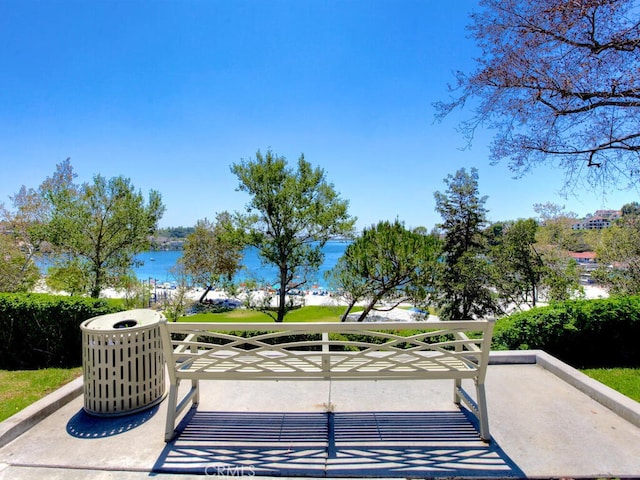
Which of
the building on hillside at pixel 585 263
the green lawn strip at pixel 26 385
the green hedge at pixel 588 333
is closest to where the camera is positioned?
the green lawn strip at pixel 26 385

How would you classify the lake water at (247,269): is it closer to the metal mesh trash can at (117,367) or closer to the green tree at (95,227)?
the green tree at (95,227)

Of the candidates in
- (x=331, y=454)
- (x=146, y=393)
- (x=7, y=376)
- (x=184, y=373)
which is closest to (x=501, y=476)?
(x=331, y=454)

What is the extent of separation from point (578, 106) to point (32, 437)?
278 inches

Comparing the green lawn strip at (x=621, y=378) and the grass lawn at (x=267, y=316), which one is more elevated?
the green lawn strip at (x=621, y=378)

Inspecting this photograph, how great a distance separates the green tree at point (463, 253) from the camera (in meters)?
18.5

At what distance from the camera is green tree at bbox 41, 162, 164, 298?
14055 millimetres

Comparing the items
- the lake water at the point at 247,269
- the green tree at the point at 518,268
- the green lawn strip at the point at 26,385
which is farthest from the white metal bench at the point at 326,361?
the green tree at the point at 518,268

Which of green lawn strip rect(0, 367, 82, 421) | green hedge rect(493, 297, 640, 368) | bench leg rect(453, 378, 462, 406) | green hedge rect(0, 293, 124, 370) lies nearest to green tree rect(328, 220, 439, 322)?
green hedge rect(493, 297, 640, 368)

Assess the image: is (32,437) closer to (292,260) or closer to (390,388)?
(390,388)

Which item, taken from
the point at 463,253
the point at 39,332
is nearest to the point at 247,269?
the point at 463,253

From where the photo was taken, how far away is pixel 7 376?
17.0 feet

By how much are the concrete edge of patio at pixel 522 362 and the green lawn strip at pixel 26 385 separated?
2.18ft

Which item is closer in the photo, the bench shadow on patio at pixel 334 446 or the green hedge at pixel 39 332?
the bench shadow on patio at pixel 334 446

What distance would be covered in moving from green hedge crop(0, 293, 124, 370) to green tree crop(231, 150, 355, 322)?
421 inches
